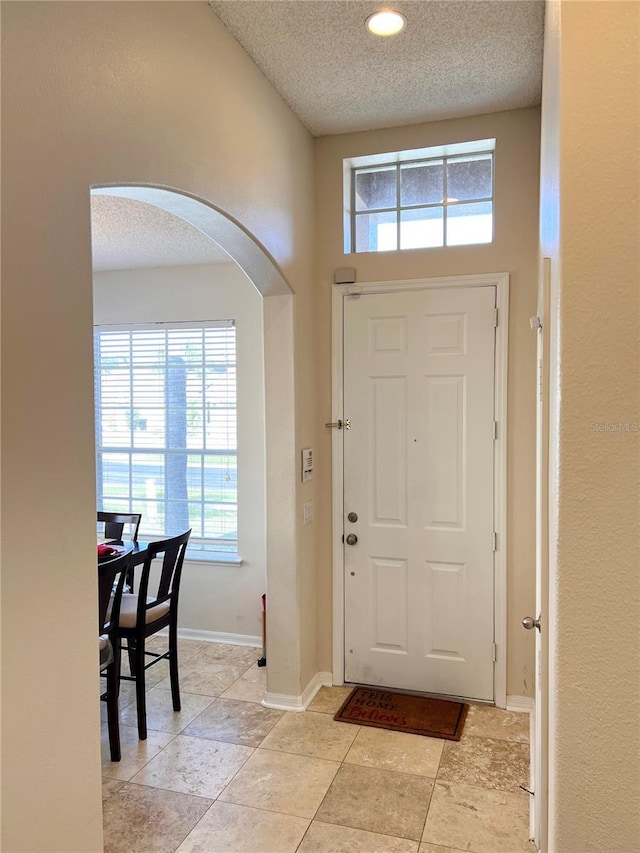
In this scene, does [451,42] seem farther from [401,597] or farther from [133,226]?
[401,597]

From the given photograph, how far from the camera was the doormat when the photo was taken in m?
3.03

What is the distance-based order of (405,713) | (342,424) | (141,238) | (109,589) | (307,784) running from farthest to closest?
(141,238) < (342,424) < (405,713) < (109,589) < (307,784)

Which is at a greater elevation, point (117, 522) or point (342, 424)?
point (342, 424)

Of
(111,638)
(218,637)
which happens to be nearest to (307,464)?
(111,638)

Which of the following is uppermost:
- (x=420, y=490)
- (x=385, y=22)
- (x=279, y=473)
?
(x=385, y=22)

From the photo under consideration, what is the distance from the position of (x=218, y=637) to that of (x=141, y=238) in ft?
9.11

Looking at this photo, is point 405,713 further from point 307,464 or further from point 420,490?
point 307,464

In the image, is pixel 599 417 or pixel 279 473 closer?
pixel 599 417

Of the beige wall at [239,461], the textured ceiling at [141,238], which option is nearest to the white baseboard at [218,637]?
the beige wall at [239,461]

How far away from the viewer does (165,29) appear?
2.01 m

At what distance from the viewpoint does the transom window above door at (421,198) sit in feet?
10.9

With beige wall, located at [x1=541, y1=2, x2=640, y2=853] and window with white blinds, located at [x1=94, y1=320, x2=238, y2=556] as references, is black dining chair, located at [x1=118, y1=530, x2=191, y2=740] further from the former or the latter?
beige wall, located at [x1=541, y1=2, x2=640, y2=853]

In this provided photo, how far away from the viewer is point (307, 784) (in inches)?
102

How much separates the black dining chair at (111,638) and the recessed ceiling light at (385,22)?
2.43m
